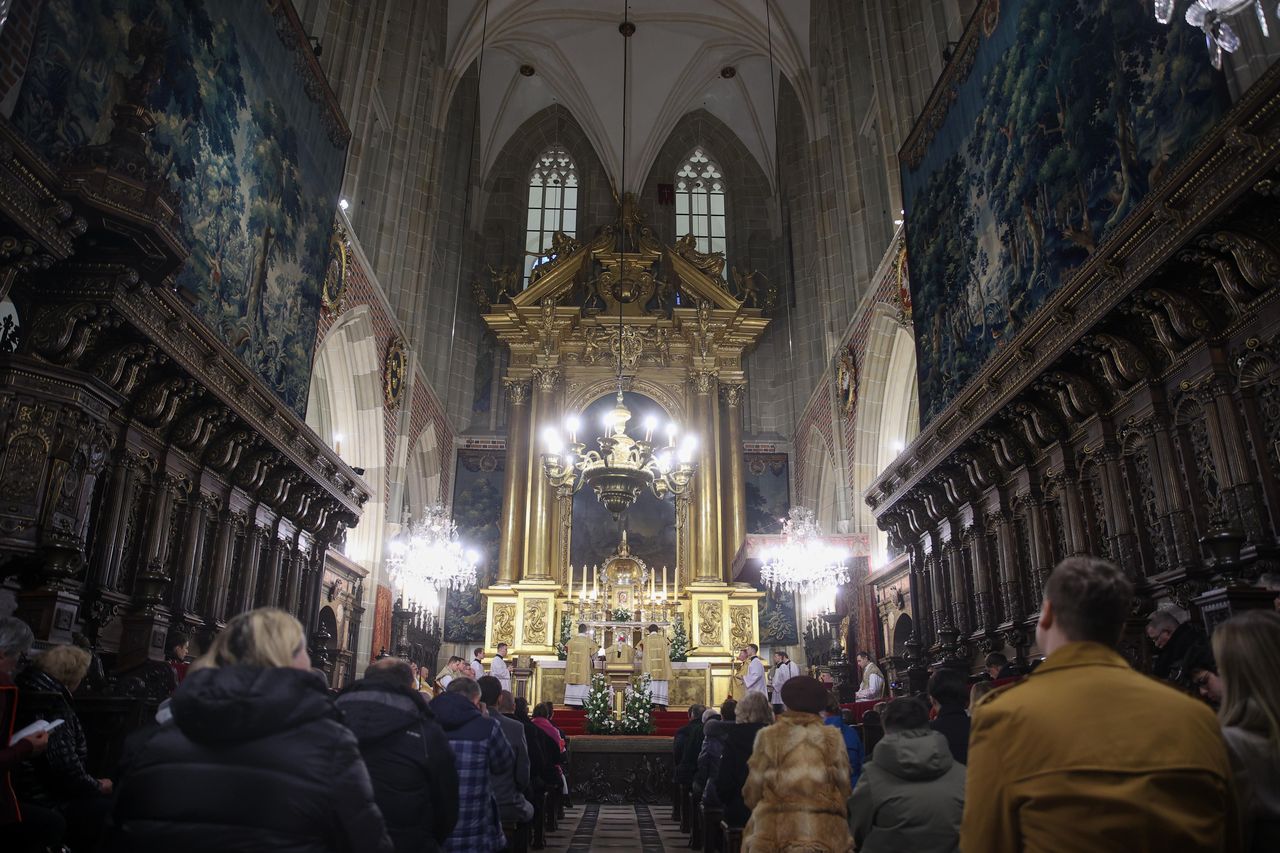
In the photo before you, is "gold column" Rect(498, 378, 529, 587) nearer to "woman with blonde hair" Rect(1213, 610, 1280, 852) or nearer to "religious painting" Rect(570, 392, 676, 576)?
"religious painting" Rect(570, 392, 676, 576)

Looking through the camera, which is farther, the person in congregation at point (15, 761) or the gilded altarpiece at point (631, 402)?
the gilded altarpiece at point (631, 402)

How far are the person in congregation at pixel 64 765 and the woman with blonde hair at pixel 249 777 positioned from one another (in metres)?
2.08

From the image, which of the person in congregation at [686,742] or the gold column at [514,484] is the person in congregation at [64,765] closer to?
the person in congregation at [686,742]

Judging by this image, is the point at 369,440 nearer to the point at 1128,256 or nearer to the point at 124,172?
the point at 124,172

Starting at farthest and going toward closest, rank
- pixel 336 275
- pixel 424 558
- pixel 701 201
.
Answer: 1. pixel 701 201
2. pixel 424 558
3. pixel 336 275

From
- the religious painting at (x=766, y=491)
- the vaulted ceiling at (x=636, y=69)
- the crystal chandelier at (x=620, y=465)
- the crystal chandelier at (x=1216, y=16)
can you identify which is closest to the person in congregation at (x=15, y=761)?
the crystal chandelier at (x=1216, y=16)

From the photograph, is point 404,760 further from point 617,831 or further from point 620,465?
point 620,465

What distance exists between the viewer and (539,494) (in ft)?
61.6

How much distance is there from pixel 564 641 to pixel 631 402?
18.8 feet

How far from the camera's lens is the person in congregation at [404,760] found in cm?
280

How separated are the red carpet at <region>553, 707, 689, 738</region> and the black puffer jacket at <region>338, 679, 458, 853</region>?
32.0ft

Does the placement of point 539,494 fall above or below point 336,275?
below

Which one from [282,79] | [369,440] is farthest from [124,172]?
[369,440]

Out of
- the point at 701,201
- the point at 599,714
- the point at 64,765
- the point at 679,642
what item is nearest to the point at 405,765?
the point at 64,765
